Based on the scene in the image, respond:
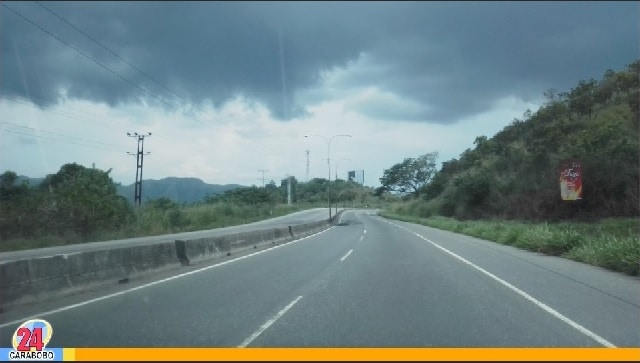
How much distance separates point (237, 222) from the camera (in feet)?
262

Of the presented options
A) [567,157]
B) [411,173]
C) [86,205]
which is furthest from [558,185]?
[411,173]

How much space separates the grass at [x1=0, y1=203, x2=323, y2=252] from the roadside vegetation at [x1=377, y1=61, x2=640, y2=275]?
25789 mm

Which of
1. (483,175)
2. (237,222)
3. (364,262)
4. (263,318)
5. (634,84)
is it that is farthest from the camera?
(237,222)

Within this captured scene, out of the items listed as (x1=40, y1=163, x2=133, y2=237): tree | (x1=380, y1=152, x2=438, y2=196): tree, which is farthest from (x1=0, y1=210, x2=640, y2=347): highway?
(x1=380, y1=152, x2=438, y2=196): tree

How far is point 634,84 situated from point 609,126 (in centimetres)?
1369

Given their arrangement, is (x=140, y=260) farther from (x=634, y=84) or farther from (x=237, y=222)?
(x=237, y=222)

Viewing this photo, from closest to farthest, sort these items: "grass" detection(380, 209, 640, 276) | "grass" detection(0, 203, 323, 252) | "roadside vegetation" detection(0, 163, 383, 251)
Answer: "grass" detection(380, 209, 640, 276)
"grass" detection(0, 203, 323, 252)
"roadside vegetation" detection(0, 163, 383, 251)

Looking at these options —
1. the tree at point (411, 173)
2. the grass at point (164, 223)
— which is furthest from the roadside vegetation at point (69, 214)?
the tree at point (411, 173)

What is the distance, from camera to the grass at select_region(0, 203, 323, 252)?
117 ft

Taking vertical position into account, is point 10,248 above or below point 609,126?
below

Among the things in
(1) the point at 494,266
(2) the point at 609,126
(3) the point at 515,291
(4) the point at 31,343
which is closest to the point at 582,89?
(2) the point at 609,126

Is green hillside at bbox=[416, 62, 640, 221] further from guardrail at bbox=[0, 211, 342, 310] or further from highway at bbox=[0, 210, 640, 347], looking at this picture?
guardrail at bbox=[0, 211, 342, 310]

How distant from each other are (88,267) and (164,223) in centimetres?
4677

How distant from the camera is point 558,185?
150 feet
